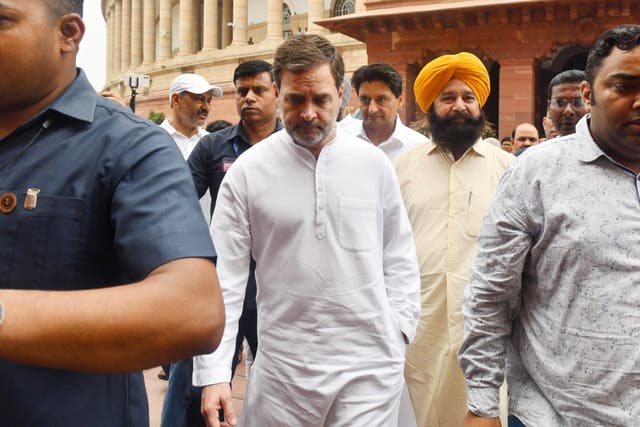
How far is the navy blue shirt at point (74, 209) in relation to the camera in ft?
4.21

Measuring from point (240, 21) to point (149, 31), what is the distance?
13882 millimetres

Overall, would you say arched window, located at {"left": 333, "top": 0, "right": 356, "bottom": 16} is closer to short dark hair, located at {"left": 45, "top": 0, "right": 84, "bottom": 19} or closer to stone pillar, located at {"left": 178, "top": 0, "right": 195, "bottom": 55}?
stone pillar, located at {"left": 178, "top": 0, "right": 195, "bottom": 55}

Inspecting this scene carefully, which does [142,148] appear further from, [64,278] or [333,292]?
[333,292]

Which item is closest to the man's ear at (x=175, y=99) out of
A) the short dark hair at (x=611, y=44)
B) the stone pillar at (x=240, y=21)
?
the short dark hair at (x=611, y=44)

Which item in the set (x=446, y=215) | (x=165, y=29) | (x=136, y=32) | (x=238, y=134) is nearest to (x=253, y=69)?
(x=238, y=134)

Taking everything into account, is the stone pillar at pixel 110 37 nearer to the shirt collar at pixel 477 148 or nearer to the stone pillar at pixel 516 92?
the stone pillar at pixel 516 92

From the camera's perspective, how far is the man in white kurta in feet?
9.04

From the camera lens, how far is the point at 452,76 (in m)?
4.16

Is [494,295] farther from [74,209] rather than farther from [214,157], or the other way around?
[214,157]

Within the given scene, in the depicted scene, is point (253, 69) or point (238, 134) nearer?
point (238, 134)

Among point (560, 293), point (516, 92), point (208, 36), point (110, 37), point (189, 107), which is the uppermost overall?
point (110, 37)

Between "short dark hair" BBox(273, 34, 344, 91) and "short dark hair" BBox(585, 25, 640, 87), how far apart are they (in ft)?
3.77

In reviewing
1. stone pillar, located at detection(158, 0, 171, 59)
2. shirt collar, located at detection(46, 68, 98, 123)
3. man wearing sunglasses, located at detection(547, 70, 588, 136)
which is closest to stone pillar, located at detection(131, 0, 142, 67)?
stone pillar, located at detection(158, 0, 171, 59)

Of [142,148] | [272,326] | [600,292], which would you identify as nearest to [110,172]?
[142,148]
